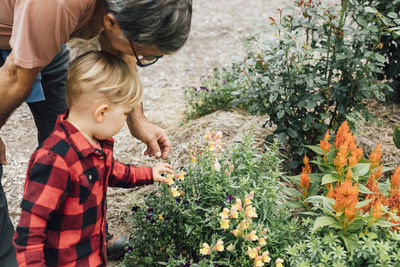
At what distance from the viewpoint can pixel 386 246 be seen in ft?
5.83

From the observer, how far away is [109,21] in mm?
1593

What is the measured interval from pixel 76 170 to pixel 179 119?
236cm

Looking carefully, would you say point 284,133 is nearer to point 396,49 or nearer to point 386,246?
point 386,246

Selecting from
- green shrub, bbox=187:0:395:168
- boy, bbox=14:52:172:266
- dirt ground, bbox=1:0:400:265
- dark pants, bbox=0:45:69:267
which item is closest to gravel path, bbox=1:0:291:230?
dirt ground, bbox=1:0:400:265

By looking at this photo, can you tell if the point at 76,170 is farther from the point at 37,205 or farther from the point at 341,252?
the point at 341,252

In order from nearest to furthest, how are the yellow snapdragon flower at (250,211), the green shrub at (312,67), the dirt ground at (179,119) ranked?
the yellow snapdragon flower at (250,211)
the green shrub at (312,67)
the dirt ground at (179,119)

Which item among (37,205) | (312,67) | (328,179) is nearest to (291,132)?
(312,67)

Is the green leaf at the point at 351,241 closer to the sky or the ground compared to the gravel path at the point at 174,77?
closer to the sky

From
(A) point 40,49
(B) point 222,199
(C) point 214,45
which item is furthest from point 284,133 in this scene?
(C) point 214,45

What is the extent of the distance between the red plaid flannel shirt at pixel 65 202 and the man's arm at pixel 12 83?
207 mm

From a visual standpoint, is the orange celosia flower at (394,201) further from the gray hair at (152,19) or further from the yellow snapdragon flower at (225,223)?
the gray hair at (152,19)

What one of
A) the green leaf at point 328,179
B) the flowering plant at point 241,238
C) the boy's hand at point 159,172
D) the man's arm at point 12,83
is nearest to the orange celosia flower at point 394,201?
the green leaf at point 328,179

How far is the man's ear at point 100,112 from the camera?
1.65 m

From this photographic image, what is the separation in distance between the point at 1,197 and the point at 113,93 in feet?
2.59
